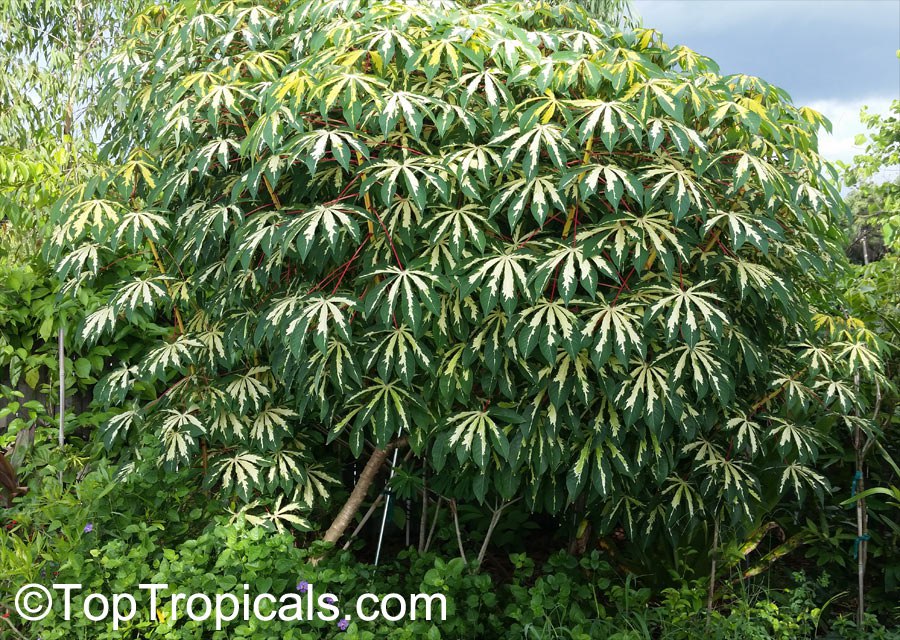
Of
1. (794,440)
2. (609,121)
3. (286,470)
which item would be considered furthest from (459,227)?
(794,440)

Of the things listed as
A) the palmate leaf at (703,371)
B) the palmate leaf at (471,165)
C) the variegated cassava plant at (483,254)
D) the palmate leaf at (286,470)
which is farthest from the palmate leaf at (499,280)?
the palmate leaf at (286,470)

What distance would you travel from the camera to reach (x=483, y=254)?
82.9 inches

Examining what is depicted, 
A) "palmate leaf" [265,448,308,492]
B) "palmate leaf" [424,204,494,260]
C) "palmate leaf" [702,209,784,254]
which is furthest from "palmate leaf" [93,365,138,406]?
"palmate leaf" [702,209,784,254]

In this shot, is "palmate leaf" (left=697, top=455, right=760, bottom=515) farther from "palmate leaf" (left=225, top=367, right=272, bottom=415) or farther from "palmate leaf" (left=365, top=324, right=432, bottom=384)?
"palmate leaf" (left=225, top=367, right=272, bottom=415)

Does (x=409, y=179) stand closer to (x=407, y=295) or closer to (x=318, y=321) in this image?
(x=407, y=295)

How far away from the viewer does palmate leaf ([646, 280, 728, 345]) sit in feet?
6.48

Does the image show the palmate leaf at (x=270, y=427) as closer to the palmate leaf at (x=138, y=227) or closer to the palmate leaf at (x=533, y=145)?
the palmate leaf at (x=138, y=227)

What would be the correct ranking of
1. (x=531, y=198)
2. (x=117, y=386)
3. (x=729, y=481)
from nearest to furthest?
(x=531, y=198) → (x=729, y=481) → (x=117, y=386)

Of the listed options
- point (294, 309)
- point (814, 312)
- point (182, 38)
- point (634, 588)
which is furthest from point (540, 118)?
point (634, 588)

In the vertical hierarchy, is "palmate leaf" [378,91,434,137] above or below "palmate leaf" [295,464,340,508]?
above

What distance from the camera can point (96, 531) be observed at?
266 cm

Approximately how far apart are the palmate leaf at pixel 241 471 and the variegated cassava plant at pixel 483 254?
12 millimetres

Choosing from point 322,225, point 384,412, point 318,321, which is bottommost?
point 384,412

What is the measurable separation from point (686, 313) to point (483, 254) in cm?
54
